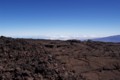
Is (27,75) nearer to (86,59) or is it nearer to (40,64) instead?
(40,64)

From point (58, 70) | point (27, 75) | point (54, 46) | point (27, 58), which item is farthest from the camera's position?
point (54, 46)

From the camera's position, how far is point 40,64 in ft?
48.6

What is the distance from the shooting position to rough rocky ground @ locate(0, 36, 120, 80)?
1378 cm

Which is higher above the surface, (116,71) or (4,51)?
(4,51)

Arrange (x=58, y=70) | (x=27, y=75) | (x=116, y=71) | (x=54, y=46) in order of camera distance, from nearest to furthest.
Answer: (x=27, y=75), (x=58, y=70), (x=116, y=71), (x=54, y=46)

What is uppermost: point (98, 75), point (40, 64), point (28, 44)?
point (28, 44)

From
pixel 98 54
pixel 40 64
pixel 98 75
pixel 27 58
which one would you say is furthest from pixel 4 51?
pixel 98 54

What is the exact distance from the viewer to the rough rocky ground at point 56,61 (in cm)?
1378

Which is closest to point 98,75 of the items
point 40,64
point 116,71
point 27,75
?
point 116,71

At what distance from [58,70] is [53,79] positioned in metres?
1.15

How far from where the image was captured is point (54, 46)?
19234 millimetres

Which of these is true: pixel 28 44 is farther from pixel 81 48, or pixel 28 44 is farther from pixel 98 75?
pixel 98 75

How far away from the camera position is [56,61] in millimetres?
16078

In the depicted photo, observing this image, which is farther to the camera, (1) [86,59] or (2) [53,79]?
(1) [86,59]
